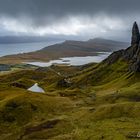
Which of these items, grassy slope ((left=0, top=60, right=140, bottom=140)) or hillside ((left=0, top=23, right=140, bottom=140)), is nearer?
hillside ((left=0, top=23, right=140, bottom=140))

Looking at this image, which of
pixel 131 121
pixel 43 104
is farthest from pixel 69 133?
pixel 43 104

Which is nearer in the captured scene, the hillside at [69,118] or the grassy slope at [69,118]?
the hillside at [69,118]

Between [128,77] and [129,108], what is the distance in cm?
8194

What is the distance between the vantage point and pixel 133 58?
196625 mm

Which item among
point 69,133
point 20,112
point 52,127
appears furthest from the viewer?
point 20,112

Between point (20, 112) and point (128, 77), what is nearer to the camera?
point (20, 112)

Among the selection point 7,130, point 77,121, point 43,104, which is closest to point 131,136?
point 77,121

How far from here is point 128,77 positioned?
540ft

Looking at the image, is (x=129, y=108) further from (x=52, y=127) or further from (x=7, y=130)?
(x=7, y=130)

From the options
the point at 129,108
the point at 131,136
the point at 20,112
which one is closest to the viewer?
the point at 131,136

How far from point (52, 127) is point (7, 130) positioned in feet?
38.6

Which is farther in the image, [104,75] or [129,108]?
[104,75]

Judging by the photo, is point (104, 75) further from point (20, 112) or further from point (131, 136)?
point (131, 136)

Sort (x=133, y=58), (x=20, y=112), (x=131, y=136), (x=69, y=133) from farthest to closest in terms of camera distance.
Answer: (x=133, y=58), (x=20, y=112), (x=69, y=133), (x=131, y=136)
